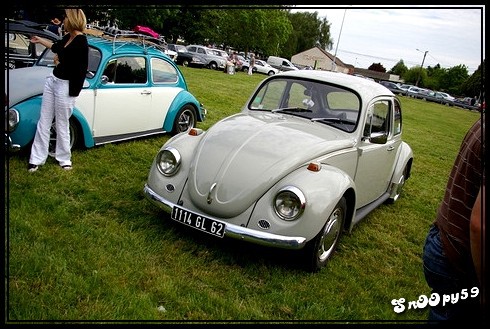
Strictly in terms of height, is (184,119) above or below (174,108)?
below

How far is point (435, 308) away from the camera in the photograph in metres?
1.86

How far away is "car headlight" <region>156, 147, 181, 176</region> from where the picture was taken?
3.45 metres

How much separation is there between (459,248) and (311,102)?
271 cm

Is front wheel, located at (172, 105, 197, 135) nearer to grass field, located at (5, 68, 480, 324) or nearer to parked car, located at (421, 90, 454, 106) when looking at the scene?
grass field, located at (5, 68, 480, 324)

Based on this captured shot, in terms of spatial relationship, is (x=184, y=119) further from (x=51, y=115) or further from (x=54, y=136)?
(x=51, y=115)

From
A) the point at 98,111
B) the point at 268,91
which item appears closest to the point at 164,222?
the point at 268,91

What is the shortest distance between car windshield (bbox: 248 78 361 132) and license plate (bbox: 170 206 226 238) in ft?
5.50

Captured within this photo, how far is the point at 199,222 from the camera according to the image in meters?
3.11

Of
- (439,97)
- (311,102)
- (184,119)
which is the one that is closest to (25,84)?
(184,119)

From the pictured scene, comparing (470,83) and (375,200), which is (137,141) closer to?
(375,200)

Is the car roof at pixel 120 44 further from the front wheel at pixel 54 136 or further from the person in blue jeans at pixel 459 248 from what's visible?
the person in blue jeans at pixel 459 248

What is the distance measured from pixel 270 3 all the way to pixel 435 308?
5.19 feet

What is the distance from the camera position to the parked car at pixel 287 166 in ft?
9.90

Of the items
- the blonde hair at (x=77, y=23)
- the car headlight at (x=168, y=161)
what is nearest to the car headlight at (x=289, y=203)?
the car headlight at (x=168, y=161)
